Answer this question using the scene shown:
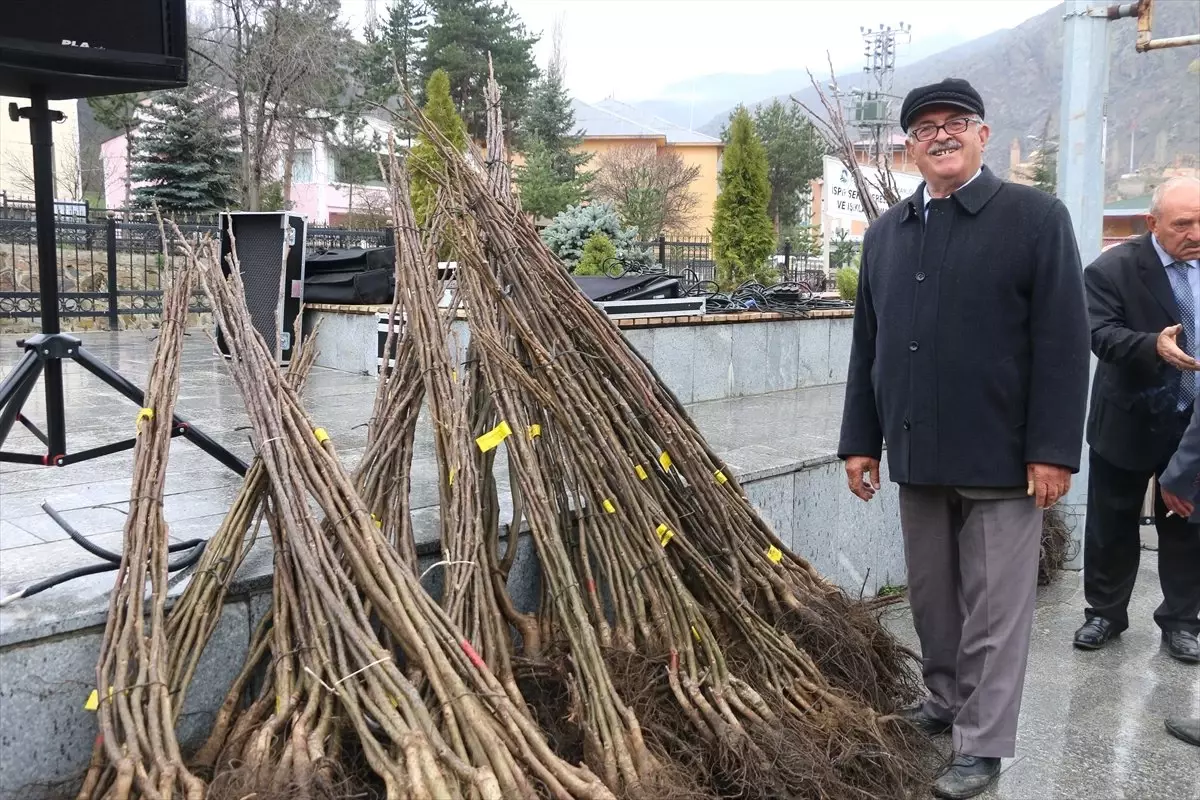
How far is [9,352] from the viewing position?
7.90 m

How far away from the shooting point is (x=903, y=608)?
4039mm

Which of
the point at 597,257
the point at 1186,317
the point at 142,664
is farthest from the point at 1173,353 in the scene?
the point at 597,257

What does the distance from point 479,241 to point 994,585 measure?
69.6 inches

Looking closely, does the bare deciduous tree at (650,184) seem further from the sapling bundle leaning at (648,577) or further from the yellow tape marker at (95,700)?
the yellow tape marker at (95,700)

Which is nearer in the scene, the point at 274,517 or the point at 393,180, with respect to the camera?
the point at 274,517

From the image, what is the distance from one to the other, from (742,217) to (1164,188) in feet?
25.5

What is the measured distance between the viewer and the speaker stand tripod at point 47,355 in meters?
2.69

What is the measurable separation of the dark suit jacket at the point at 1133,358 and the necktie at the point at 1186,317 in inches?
0.8

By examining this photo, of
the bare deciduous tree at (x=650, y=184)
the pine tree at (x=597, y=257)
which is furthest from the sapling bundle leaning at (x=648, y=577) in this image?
the bare deciduous tree at (x=650, y=184)

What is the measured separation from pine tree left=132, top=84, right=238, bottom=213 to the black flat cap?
58.3 feet

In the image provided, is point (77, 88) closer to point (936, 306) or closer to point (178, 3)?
point (178, 3)

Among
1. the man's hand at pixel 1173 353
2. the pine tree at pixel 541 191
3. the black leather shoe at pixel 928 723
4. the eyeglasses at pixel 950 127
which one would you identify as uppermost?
the pine tree at pixel 541 191

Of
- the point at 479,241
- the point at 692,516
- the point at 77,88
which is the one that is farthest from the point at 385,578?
the point at 77,88

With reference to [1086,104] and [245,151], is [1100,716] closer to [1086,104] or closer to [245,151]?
[1086,104]
